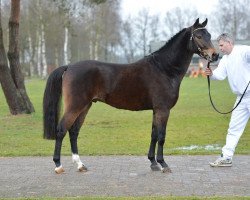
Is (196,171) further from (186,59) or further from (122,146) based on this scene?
(122,146)

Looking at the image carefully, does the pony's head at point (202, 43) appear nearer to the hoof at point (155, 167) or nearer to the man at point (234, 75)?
the man at point (234, 75)

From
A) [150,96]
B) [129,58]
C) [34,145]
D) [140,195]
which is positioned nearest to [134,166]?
[150,96]

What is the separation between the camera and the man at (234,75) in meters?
8.22

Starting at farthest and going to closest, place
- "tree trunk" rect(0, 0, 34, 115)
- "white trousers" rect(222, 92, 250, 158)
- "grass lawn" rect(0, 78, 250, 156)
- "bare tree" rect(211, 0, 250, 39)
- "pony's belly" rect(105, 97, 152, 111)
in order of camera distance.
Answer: "bare tree" rect(211, 0, 250, 39) < "tree trunk" rect(0, 0, 34, 115) < "grass lawn" rect(0, 78, 250, 156) < "white trousers" rect(222, 92, 250, 158) < "pony's belly" rect(105, 97, 152, 111)

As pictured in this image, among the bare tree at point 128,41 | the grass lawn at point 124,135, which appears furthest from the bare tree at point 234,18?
the grass lawn at point 124,135

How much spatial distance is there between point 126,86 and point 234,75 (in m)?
1.93

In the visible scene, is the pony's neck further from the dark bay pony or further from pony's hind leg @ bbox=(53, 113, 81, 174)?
pony's hind leg @ bbox=(53, 113, 81, 174)

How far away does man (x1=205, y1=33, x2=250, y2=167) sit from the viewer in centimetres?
822

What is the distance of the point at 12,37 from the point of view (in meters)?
17.8

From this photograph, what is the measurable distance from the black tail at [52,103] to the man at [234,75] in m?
2.62

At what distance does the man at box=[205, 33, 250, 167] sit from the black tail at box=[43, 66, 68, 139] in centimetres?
262

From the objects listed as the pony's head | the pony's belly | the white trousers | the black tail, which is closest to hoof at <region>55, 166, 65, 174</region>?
the black tail

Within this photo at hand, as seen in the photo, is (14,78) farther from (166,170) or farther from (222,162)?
(222,162)

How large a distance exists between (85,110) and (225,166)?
8.95 ft
